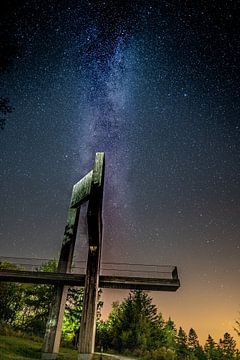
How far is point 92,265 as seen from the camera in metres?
18.3

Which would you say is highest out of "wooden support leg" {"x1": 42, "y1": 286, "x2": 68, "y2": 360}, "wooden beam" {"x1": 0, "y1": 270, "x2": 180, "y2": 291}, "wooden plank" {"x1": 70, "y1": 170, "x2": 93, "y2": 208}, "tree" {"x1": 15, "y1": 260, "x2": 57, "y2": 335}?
"wooden plank" {"x1": 70, "y1": 170, "x2": 93, "y2": 208}

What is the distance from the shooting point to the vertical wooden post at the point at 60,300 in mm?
16922

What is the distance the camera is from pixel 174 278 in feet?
60.7

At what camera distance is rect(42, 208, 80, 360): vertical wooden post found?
16922 mm

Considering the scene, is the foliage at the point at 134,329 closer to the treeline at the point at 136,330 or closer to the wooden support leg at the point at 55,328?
the treeline at the point at 136,330

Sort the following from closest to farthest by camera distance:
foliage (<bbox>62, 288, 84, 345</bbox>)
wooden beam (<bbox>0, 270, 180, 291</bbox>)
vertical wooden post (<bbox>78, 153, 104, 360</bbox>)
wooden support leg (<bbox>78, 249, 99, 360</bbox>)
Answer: wooden support leg (<bbox>78, 249, 99, 360</bbox>) < vertical wooden post (<bbox>78, 153, 104, 360</bbox>) < wooden beam (<bbox>0, 270, 180, 291</bbox>) < foliage (<bbox>62, 288, 84, 345</bbox>)

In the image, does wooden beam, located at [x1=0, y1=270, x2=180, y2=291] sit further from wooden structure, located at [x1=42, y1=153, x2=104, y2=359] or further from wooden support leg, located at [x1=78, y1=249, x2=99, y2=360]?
wooden structure, located at [x1=42, y1=153, x2=104, y2=359]

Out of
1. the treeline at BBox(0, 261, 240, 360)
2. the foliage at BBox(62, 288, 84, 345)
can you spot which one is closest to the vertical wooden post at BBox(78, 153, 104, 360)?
the treeline at BBox(0, 261, 240, 360)

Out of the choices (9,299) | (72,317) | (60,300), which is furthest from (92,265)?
(9,299)

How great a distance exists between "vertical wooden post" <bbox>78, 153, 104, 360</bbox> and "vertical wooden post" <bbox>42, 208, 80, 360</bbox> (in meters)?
2.34

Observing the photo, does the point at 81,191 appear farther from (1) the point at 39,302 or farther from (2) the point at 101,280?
(1) the point at 39,302

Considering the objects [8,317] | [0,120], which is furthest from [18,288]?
[0,120]

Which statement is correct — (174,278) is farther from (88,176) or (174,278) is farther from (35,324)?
(35,324)

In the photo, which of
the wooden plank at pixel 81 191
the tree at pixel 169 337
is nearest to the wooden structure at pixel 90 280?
the wooden plank at pixel 81 191
